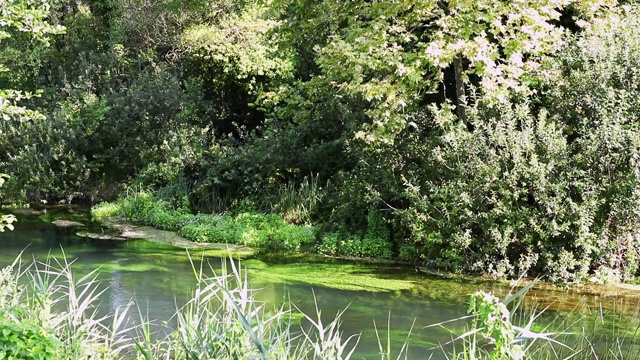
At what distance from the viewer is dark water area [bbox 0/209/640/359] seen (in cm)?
653

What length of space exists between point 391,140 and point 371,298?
2.63 m

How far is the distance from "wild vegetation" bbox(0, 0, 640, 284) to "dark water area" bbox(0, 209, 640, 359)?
1.97ft

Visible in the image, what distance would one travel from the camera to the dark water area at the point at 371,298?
6.53m

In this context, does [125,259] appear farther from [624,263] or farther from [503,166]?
[624,263]

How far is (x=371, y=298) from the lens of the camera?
7.76 metres

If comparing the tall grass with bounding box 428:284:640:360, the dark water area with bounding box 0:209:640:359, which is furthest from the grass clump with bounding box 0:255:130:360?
the tall grass with bounding box 428:284:640:360

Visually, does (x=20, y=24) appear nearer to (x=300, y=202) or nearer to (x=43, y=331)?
(x=43, y=331)

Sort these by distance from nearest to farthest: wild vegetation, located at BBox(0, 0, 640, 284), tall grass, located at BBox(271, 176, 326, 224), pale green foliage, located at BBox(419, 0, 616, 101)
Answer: wild vegetation, located at BBox(0, 0, 640, 284), pale green foliage, located at BBox(419, 0, 616, 101), tall grass, located at BBox(271, 176, 326, 224)

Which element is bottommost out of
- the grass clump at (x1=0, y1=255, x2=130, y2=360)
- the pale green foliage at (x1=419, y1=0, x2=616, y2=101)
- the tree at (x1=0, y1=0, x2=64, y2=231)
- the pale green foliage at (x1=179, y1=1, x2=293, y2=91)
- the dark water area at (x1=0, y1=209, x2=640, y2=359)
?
the dark water area at (x1=0, y1=209, x2=640, y2=359)

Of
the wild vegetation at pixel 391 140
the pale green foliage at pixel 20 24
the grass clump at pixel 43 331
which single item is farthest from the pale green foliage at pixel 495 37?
the grass clump at pixel 43 331

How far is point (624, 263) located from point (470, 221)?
1955 millimetres

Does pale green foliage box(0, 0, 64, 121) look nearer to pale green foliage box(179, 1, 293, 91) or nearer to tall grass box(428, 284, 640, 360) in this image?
tall grass box(428, 284, 640, 360)

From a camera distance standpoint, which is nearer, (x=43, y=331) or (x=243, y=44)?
(x=43, y=331)

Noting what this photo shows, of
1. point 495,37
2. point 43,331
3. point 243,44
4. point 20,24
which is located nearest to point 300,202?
point 495,37
